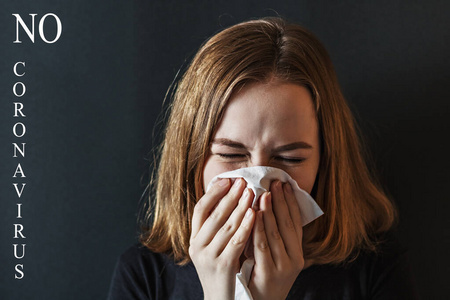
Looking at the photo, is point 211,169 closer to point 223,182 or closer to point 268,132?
point 223,182

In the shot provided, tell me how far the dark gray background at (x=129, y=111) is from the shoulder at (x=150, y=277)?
0.17 meters

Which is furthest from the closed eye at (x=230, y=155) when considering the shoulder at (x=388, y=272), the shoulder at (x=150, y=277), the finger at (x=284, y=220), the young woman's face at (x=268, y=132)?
the shoulder at (x=388, y=272)

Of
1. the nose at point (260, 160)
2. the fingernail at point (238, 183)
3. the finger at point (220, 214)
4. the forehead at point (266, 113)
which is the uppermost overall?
the forehead at point (266, 113)

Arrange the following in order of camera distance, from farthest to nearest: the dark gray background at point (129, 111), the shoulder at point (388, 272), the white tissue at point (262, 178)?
the dark gray background at point (129, 111) → the shoulder at point (388, 272) → the white tissue at point (262, 178)

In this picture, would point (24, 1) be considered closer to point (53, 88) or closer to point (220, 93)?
point (53, 88)

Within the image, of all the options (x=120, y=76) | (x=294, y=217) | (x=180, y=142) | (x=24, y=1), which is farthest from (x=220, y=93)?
(x=24, y=1)

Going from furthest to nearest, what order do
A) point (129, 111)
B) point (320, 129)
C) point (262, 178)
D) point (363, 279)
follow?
point (129, 111)
point (363, 279)
point (320, 129)
point (262, 178)

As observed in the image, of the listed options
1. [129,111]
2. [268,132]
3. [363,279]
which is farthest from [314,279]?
[129,111]

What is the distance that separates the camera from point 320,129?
1.20 meters

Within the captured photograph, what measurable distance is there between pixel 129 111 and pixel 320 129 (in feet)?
1.94

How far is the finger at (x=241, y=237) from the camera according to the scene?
3.49 ft

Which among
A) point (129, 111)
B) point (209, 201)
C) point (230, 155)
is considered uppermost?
point (129, 111)

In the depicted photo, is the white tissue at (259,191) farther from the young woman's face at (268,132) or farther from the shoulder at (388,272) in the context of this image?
the shoulder at (388,272)

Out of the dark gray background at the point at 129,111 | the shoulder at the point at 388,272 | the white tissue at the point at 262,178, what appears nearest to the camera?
the white tissue at the point at 262,178
